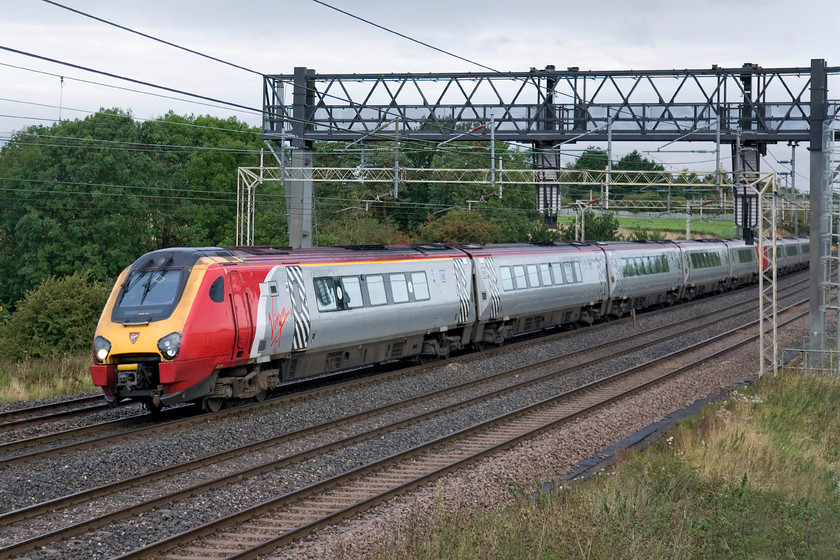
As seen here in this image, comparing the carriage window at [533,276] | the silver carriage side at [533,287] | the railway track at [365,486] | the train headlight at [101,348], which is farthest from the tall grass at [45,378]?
the carriage window at [533,276]

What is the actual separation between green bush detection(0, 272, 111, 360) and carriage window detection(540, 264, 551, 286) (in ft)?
40.9

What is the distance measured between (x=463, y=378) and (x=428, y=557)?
12.0 metres

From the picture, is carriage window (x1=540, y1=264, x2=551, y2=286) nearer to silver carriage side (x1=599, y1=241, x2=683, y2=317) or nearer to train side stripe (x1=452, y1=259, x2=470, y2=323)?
train side stripe (x1=452, y1=259, x2=470, y2=323)

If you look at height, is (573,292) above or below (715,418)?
above

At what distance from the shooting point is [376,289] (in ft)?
63.2

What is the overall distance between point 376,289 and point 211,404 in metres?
4.88

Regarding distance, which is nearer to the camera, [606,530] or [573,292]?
[606,530]

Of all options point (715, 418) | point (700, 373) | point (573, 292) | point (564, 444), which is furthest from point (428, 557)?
point (573, 292)

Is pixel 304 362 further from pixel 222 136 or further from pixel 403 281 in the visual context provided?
pixel 222 136

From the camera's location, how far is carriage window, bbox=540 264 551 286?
87.9 ft

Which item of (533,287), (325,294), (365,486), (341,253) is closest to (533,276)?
(533,287)

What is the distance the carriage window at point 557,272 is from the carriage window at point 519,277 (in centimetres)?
212

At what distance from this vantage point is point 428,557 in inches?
320

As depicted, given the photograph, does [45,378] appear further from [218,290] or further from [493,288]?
[493,288]
